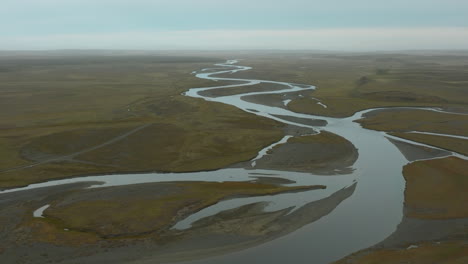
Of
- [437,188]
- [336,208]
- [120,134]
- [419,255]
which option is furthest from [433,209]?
[120,134]

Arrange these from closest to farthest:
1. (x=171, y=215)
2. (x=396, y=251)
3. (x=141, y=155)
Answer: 1. (x=396, y=251)
2. (x=171, y=215)
3. (x=141, y=155)

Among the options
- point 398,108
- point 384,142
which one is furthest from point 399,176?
point 398,108

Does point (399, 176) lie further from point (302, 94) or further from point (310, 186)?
point (302, 94)

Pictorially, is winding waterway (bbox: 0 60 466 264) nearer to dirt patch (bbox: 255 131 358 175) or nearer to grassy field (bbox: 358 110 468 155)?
dirt patch (bbox: 255 131 358 175)

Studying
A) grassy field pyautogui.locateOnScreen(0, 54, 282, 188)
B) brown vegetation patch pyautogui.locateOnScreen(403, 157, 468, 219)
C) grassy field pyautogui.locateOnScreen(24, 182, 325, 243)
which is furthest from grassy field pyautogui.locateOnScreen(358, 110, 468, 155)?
grassy field pyautogui.locateOnScreen(24, 182, 325, 243)

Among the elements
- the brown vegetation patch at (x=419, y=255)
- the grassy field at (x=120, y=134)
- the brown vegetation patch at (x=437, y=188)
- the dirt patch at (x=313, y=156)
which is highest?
the grassy field at (x=120, y=134)

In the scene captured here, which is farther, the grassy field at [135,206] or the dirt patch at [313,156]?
the dirt patch at [313,156]

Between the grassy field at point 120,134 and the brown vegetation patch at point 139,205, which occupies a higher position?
the grassy field at point 120,134

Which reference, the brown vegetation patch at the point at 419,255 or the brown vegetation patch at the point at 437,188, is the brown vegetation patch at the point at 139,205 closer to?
the brown vegetation patch at the point at 437,188

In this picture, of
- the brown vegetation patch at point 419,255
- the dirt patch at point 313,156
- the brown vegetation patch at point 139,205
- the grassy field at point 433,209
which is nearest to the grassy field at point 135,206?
the brown vegetation patch at point 139,205

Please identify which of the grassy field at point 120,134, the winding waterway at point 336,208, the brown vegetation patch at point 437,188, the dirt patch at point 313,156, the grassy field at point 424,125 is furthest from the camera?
the grassy field at point 424,125

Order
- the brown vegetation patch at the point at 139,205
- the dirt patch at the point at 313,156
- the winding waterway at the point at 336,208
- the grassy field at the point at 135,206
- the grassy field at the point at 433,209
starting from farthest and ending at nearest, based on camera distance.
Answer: the dirt patch at the point at 313,156
the brown vegetation patch at the point at 139,205
the grassy field at the point at 135,206
the winding waterway at the point at 336,208
the grassy field at the point at 433,209
